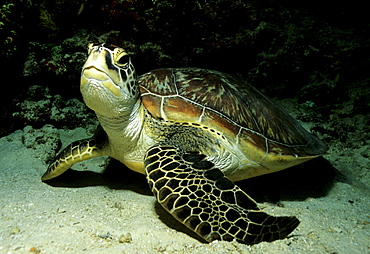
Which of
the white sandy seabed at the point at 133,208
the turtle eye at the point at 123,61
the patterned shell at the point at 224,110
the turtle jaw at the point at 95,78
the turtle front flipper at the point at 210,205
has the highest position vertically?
the turtle eye at the point at 123,61

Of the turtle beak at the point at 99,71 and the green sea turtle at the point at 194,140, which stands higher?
the turtle beak at the point at 99,71

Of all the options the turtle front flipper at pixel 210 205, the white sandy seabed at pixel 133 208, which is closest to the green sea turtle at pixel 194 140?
the turtle front flipper at pixel 210 205

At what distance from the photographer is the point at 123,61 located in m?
2.22

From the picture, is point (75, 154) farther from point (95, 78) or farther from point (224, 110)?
point (224, 110)

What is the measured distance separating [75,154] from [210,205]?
1861 mm

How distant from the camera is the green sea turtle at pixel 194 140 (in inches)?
69.7

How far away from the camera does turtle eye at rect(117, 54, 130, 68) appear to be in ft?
7.12

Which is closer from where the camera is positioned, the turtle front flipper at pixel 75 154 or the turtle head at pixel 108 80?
the turtle head at pixel 108 80

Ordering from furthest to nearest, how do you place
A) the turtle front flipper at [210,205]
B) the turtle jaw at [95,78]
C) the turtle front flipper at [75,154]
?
the turtle front flipper at [75,154]
the turtle jaw at [95,78]
the turtle front flipper at [210,205]

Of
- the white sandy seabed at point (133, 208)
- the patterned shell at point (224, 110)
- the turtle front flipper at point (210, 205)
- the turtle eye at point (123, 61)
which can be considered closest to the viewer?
the white sandy seabed at point (133, 208)

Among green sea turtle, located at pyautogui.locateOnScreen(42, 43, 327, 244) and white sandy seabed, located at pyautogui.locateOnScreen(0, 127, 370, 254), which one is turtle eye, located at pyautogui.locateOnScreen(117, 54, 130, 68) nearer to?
green sea turtle, located at pyautogui.locateOnScreen(42, 43, 327, 244)

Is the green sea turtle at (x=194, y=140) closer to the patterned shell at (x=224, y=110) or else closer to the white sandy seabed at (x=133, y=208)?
the patterned shell at (x=224, y=110)

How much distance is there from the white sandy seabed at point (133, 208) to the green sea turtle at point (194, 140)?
0.20 m

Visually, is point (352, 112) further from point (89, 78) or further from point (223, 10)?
point (89, 78)
